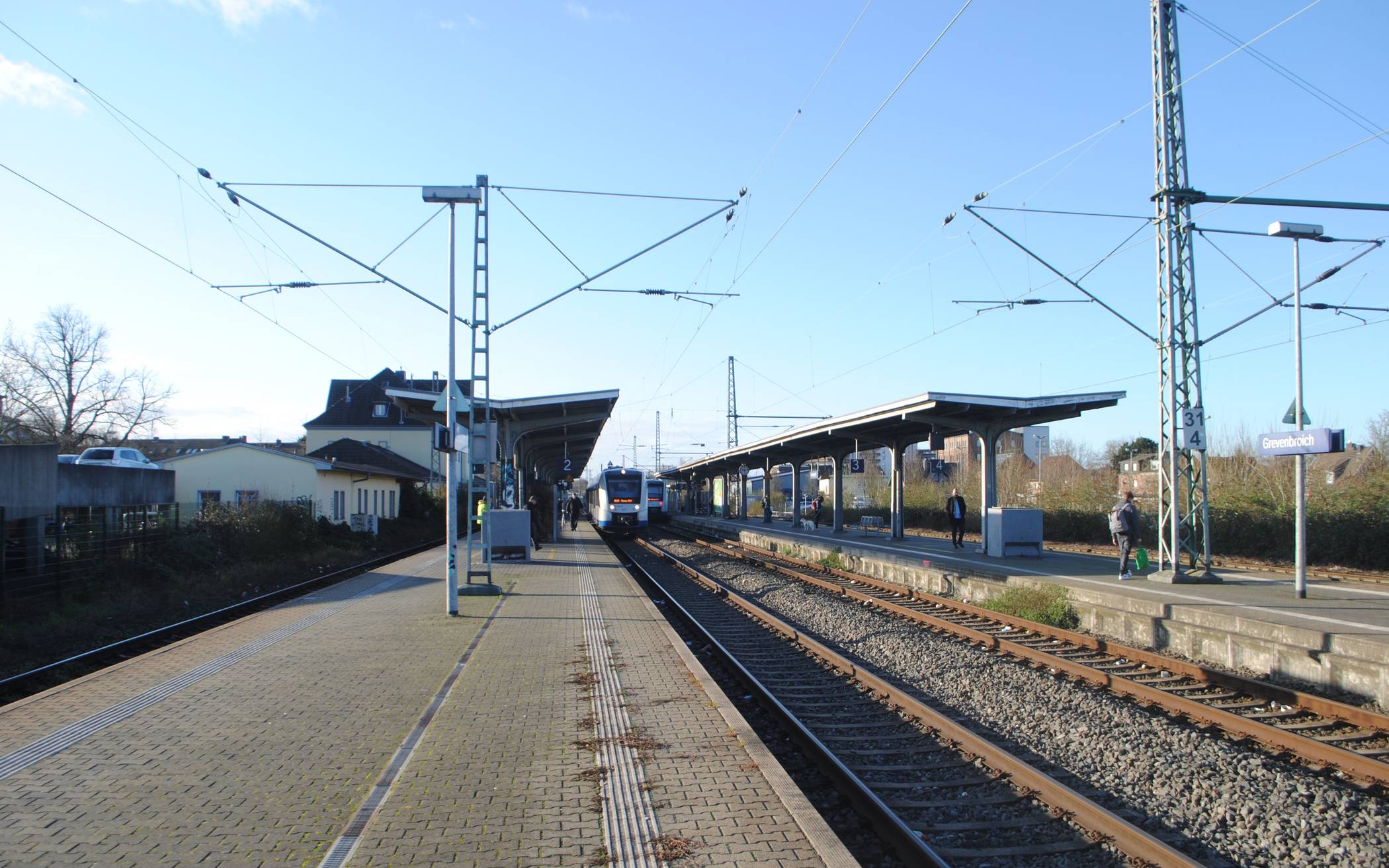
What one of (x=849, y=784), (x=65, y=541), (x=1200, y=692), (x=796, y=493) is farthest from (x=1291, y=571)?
(x=65, y=541)

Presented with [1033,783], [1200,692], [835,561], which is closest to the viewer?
[1033,783]

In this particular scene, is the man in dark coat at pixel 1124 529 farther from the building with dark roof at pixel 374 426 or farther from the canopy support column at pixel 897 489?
the building with dark roof at pixel 374 426

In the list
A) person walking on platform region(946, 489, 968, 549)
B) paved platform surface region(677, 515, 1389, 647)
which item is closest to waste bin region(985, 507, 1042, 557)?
paved platform surface region(677, 515, 1389, 647)

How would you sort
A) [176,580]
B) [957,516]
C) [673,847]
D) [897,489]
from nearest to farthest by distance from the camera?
[673,847] < [176,580] < [957,516] < [897,489]

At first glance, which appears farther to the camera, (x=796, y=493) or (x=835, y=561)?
(x=796, y=493)

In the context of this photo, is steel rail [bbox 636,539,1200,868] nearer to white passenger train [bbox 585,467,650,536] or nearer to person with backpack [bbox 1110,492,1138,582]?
person with backpack [bbox 1110,492,1138,582]

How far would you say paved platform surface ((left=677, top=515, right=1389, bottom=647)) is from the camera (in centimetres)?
1029

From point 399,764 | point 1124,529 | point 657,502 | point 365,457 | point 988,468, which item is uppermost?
point 365,457

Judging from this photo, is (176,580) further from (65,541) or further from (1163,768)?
(1163,768)

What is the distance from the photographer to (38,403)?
40594 mm

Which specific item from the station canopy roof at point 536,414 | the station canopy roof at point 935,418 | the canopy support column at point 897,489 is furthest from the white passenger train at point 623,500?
the canopy support column at point 897,489

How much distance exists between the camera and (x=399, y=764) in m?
5.93

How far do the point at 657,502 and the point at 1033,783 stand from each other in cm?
4487

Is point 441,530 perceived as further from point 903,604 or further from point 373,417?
point 903,604
